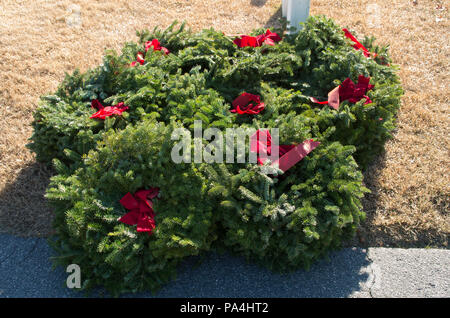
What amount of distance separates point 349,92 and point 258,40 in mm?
1185

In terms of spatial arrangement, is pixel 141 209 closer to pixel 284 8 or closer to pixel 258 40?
pixel 258 40

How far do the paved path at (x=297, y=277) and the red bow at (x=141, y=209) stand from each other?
573 millimetres

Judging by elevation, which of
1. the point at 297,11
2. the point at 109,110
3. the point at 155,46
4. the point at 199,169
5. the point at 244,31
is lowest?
the point at 199,169

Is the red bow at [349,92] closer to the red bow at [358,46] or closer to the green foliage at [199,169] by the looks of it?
the green foliage at [199,169]

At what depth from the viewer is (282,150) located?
9.91 feet

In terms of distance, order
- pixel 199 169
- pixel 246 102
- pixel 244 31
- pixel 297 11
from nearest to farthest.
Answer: pixel 199 169, pixel 246 102, pixel 297 11, pixel 244 31

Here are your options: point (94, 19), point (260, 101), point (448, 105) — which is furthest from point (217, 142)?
point (94, 19)

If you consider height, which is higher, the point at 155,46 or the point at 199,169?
the point at 155,46

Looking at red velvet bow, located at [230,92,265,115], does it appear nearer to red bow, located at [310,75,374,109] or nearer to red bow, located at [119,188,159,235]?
red bow, located at [310,75,374,109]

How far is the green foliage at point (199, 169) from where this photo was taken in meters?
2.77

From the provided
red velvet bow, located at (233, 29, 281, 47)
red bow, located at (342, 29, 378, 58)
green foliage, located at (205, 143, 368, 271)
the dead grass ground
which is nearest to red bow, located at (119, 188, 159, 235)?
green foliage, located at (205, 143, 368, 271)

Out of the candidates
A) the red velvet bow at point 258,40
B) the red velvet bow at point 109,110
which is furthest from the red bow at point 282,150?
the red velvet bow at point 258,40

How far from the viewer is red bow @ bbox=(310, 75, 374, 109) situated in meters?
3.40

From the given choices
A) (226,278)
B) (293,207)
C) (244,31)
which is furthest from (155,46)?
(226,278)
